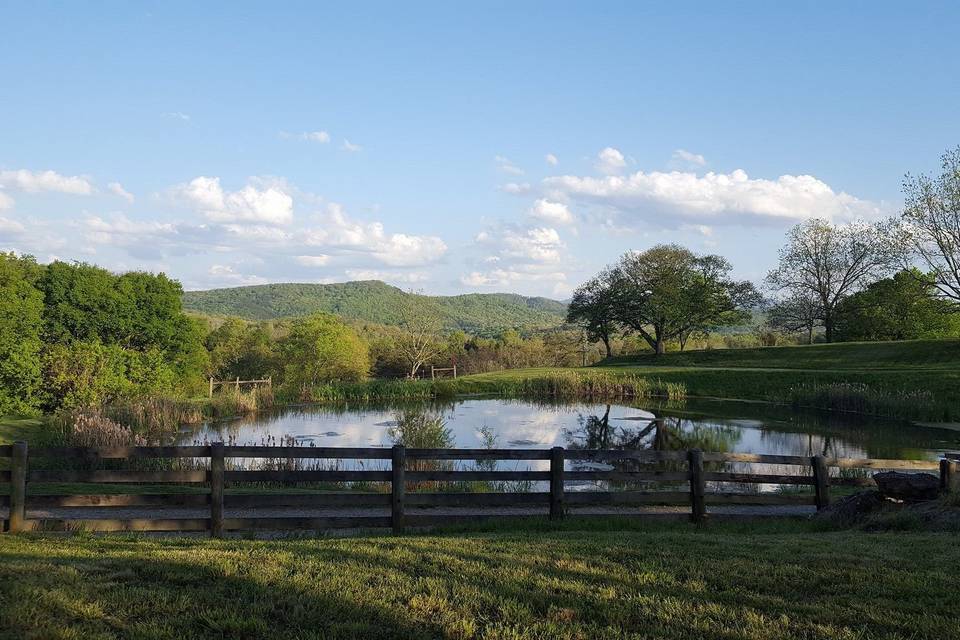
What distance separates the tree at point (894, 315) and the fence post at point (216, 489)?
59.7 meters

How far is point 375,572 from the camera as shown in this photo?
654cm

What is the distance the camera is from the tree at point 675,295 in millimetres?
69500

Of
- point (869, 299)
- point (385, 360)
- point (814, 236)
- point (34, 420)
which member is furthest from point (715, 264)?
point (34, 420)

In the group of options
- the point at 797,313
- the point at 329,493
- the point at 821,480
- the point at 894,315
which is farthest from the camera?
the point at 797,313

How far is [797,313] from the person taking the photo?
6788 centimetres

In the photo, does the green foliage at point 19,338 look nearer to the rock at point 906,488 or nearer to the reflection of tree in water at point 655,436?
the reflection of tree in water at point 655,436

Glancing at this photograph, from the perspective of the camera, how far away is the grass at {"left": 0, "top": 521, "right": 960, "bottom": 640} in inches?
201

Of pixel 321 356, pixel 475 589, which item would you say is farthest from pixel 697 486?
pixel 321 356

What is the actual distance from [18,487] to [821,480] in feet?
40.0

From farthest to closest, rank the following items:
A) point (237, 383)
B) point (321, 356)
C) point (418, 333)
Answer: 1. point (418, 333)
2. point (321, 356)
3. point (237, 383)

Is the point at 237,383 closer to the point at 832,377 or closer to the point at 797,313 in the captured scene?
the point at 832,377

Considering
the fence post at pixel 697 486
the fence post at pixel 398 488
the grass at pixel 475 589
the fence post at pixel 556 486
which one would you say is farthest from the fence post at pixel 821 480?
the fence post at pixel 398 488

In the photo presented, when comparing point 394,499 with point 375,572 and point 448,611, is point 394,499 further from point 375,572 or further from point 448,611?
point 448,611

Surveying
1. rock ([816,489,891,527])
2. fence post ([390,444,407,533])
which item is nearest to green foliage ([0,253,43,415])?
fence post ([390,444,407,533])
